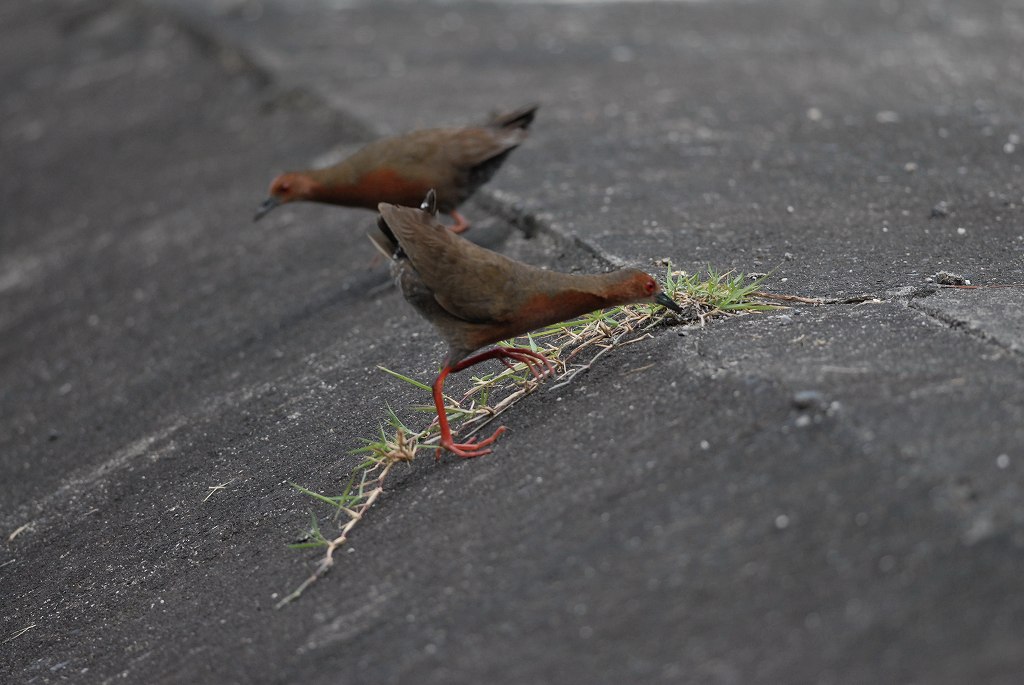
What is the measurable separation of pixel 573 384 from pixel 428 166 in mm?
2328

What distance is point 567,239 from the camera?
219 inches

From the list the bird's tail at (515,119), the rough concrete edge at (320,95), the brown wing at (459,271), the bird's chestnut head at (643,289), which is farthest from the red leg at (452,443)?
the bird's tail at (515,119)

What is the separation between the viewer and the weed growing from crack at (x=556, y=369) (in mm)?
3973

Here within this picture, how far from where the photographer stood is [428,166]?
602cm

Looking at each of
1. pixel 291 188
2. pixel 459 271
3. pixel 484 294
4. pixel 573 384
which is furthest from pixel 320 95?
pixel 573 384

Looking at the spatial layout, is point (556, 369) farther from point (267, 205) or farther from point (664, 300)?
point (267, 205)

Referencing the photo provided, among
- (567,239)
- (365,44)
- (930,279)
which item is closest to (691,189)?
(567,239)

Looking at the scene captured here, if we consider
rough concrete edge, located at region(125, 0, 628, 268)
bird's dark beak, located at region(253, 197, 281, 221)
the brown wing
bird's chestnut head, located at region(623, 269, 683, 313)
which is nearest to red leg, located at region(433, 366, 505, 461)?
the brown wing

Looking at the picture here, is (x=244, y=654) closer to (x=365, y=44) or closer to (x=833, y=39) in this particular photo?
(x=833, y=39)

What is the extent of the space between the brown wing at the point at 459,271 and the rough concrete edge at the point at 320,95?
1.04 metres

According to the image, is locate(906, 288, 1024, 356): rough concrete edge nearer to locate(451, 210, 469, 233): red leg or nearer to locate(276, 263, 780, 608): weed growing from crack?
locate(276, 263, 780, 608): weed growing from crack

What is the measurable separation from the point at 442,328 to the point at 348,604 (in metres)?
1.11

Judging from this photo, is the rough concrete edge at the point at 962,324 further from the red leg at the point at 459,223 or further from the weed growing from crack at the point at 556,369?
the red leg at the point at 459,223

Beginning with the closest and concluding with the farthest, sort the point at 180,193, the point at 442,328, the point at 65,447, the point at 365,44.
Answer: the point at 442,328
the point at 65,447
the point at 180,193
the point at 365,44
